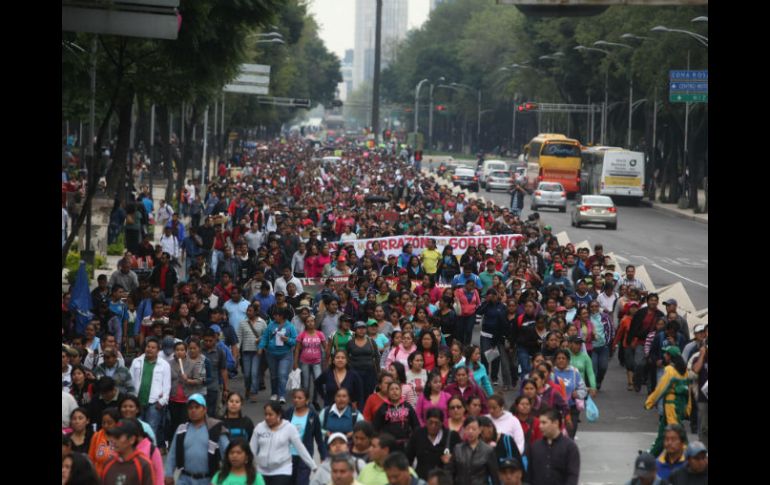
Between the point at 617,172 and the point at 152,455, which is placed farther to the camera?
the point at 617,172

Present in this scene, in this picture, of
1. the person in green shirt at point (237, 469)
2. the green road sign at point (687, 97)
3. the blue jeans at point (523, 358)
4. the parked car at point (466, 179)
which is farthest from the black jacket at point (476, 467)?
the parked car at point (466, 179)

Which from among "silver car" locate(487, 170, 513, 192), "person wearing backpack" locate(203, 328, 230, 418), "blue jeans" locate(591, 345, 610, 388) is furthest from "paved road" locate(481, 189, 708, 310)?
"person wearing backpack" locate(203, 328, 230, 418)

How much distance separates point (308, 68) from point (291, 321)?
115856 mm

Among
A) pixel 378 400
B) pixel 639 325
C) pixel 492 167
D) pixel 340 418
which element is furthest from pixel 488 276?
pixel 492 167

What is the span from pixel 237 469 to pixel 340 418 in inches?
86.4

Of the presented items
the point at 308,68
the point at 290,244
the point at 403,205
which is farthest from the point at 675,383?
the point at 308,68

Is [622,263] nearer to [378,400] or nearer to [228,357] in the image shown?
[228,357]

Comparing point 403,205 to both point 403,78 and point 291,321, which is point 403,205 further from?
point 403,78

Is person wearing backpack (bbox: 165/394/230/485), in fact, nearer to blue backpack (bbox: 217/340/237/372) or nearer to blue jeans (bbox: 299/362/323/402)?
blue backpack (bbox: 217/340/237/372)

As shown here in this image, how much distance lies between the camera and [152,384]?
13.5 m

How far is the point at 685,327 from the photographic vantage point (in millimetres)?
17969

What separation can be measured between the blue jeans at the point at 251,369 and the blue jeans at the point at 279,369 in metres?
0.48
